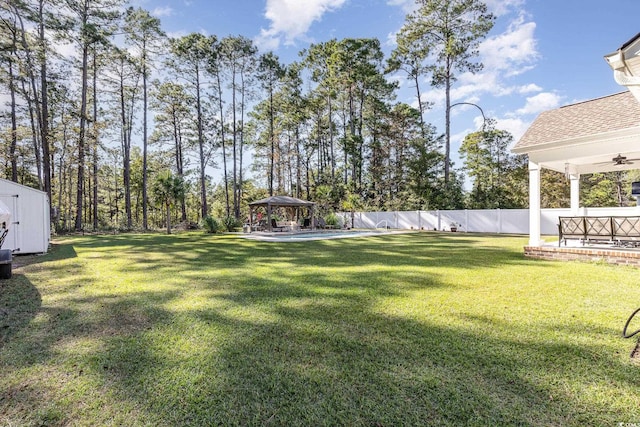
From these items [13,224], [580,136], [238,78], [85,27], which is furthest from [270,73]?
[580,136]

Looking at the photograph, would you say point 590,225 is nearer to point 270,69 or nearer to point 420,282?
point 420,282

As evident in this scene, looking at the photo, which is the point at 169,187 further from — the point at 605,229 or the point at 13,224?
the point at 605,229

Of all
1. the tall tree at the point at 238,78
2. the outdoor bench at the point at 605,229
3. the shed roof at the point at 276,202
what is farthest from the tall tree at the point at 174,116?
the outdoor bench at the point at 605,229

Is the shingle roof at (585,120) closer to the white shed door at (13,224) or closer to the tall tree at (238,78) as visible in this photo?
the white shed door at (13,224)

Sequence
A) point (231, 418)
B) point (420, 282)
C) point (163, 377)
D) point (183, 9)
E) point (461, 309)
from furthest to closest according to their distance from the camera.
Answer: point (183, 9)
point (420, 282)
point (461, 309)
point (163, 377)
point (231, 418)

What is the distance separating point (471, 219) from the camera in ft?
56.9

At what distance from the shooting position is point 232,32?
947 inches

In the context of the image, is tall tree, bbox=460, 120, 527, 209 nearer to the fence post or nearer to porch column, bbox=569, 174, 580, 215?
the fence post

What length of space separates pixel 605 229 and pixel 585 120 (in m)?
2.95

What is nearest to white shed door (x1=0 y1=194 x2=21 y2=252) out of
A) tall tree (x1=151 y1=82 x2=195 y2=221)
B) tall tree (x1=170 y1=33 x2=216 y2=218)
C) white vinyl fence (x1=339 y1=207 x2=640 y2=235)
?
tall tree (x1=170 y1=33 x2=216 y2=218)

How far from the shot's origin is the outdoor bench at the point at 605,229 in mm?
6660

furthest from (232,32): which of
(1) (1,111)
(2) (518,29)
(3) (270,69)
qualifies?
(2) (518,29)

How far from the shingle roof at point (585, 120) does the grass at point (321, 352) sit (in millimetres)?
3971

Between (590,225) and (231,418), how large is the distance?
362 inches
